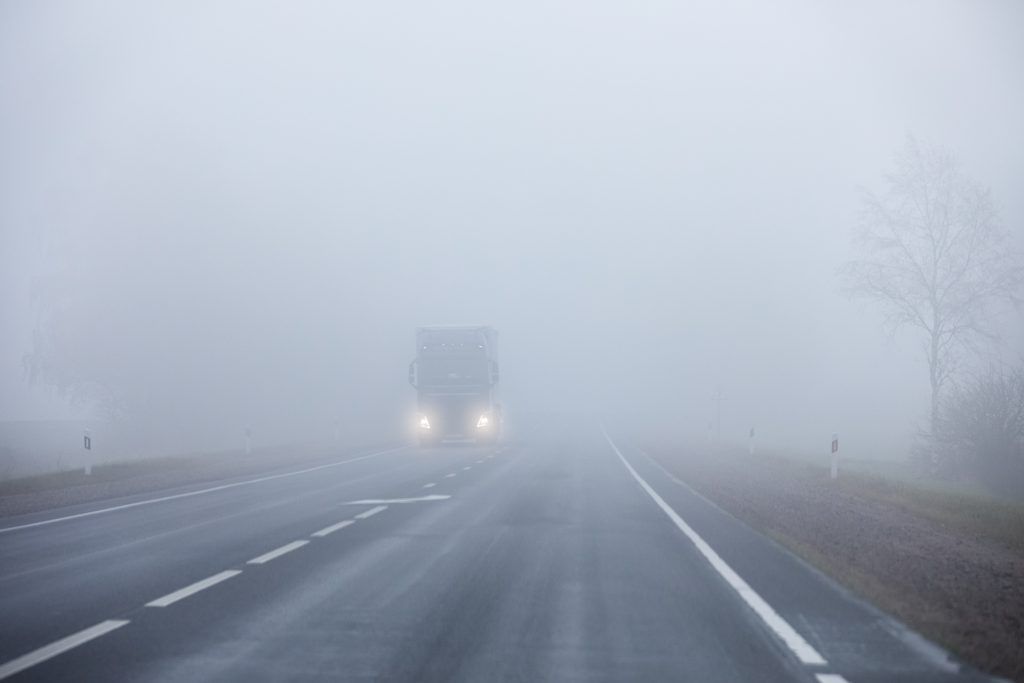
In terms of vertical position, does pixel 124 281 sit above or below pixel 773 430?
above

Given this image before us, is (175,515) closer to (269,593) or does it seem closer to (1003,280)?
(269,593)

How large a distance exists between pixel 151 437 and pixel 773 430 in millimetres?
40956

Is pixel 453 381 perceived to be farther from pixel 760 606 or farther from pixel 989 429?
pixel 760 606

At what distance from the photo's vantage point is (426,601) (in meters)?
8.38

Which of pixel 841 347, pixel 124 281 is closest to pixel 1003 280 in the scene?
pixel 124 281

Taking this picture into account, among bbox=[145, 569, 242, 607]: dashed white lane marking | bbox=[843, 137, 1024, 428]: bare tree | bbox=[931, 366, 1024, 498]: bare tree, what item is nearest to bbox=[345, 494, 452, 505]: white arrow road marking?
bbox=[145, 569, 242, 607]: dashed white lane marking

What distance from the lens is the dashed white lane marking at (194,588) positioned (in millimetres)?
8250

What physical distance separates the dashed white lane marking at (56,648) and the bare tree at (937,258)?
31.5 meters

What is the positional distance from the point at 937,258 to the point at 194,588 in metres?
32.3

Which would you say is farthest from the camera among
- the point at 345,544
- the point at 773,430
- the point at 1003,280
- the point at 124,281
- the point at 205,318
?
the point at 773,430

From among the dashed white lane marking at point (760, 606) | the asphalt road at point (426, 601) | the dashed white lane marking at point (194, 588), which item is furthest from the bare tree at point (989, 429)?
the dashed white lane marking at point (194, 588)

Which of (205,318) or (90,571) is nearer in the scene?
(90,571)

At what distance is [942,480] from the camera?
2802 cm

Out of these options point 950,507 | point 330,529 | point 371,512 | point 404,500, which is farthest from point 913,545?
point 404,500
